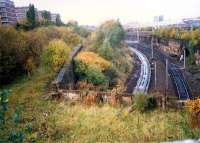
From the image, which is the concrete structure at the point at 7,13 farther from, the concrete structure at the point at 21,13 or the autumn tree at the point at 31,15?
the autumn tree at the point at 31,15

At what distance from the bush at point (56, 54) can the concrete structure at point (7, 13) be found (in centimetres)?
125

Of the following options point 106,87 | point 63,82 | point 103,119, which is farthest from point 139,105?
point 63,82

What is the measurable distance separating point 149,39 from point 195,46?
133 centimetres

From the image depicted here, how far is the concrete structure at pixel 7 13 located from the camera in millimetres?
7133

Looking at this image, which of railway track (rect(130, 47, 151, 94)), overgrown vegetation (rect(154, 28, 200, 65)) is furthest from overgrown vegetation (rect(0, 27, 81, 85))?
overgrown vegetation (rect(154, 28, 200, 65))

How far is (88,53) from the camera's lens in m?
8.98

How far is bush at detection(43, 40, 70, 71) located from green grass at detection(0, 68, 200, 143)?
1107 millimetres

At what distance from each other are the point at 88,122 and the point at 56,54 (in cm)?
299

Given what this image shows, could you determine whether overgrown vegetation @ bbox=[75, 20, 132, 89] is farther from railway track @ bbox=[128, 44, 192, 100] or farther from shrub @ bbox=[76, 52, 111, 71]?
railway track @ bbox=[128, 44, 192, 100]

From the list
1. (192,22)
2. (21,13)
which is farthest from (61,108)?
(192,22)

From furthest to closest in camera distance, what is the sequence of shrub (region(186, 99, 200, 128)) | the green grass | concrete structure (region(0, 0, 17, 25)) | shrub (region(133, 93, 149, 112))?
concrete structure (region(0, 0, 17, 25)) < shrub (region(133, 93, 149, 112)) < shrub (region(186, 99, 200, 128)) < the green grass

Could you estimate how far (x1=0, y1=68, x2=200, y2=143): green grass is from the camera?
5684 mm

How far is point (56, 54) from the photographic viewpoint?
28.4ft

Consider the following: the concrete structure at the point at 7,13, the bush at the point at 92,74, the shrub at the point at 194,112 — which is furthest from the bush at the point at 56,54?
the shrub at the point at 194,112
